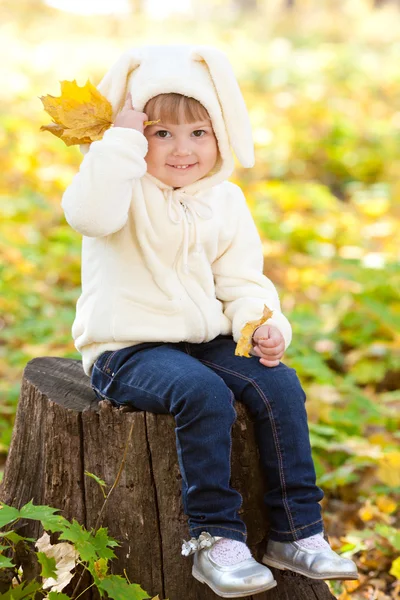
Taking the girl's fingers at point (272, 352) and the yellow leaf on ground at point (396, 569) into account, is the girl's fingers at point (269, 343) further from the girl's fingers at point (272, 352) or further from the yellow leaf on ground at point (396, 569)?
the yellow leaf on ground at point (396, 569)

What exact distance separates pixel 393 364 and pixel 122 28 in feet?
37.0

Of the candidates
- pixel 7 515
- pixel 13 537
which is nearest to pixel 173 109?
pixel 7 515

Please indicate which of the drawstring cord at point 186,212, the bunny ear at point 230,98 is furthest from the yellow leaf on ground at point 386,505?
the bunny ear at point 230,98

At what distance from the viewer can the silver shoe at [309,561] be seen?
2363mm

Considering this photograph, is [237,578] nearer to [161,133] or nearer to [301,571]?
[301,571]

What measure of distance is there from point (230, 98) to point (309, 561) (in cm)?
148

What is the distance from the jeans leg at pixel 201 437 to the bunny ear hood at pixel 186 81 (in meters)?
0.79

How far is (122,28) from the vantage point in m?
14.7

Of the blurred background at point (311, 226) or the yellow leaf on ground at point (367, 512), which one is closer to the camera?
the yellow leaf on ground at point (367, 512)

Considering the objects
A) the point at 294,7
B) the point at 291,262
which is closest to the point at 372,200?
the point at 291,262

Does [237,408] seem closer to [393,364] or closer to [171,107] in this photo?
[171,107]

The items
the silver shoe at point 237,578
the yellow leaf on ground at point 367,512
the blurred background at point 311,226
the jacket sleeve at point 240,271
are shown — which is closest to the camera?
the silver shoe at point 237,578

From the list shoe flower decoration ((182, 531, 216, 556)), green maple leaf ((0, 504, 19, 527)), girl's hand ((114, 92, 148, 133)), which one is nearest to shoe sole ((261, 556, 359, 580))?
shoe flower decoration ((182, 531, 216, 556))

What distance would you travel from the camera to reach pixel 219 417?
7.74 feet
